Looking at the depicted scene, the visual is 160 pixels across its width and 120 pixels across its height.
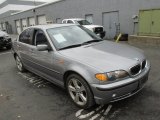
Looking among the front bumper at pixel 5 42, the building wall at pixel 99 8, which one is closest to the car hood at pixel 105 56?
the front bumper at pixel 5 42

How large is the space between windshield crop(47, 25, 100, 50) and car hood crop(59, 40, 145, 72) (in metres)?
0.28

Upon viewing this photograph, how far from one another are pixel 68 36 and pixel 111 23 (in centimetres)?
1166

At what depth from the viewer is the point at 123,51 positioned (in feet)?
12.6

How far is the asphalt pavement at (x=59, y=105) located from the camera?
3365 mm

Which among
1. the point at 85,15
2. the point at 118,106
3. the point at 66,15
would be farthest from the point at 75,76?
the point at 66,15

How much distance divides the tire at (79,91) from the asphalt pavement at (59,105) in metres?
0.16

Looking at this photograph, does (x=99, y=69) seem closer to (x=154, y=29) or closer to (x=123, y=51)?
(x=123, y=51)

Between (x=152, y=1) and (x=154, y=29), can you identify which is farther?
(x=152, y=1)

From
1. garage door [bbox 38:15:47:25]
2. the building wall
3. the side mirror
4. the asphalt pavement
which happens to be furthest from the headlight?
garage door [bbox 38:15:47:25]

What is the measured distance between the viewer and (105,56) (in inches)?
139

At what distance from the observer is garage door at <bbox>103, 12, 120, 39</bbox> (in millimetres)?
14880

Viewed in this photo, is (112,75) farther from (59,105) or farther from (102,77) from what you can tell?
(59,105)

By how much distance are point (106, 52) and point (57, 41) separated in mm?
1156

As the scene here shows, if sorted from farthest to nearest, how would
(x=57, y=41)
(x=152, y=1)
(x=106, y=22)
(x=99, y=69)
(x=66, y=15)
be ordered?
(x=66, y=15) < (x=106, y=22) < (x=152, y=1) < (x=57, y=41) < (x=99, y=69)
